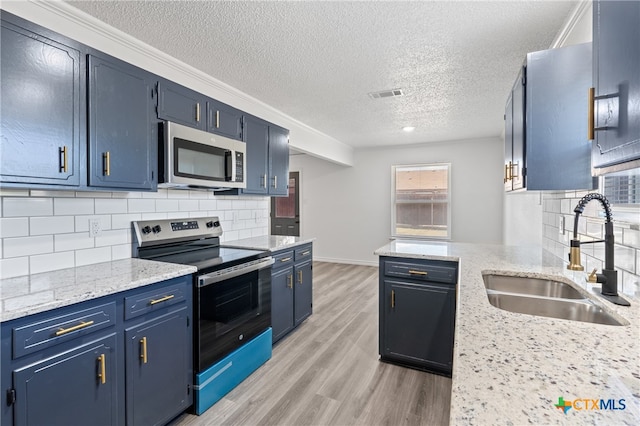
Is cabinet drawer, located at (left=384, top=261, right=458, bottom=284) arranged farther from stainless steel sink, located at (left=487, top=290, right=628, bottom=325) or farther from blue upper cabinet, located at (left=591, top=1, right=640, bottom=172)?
blue upper cabinet, located at (left=591, top=1, right=640, bottom=172)

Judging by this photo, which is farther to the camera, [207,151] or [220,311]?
[207,151]

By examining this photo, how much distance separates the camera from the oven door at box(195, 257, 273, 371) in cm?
197

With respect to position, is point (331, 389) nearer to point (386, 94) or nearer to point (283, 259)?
point (283, 259)

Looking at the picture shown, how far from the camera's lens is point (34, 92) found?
4.89 feet

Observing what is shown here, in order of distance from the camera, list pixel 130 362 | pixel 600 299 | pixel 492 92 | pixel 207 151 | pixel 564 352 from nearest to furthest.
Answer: pixel 564 352 → pixel 600 299 → pixel 130 362 → pixel 207 151 → pixel 492 92

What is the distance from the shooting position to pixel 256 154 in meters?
3.02

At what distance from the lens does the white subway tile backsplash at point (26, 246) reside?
162 centimetres

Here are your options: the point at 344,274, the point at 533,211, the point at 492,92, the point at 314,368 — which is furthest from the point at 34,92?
the point at 344,274

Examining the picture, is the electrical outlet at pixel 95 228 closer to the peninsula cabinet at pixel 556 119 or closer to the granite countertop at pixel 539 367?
the granite countertop at pixel 539 367

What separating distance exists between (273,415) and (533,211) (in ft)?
10.6

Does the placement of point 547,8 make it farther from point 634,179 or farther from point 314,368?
point 314,368

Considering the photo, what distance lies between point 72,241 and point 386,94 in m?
3.00

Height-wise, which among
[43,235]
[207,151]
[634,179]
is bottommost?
[43,235]

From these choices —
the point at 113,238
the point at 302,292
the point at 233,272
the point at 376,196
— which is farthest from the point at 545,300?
the point at 376,196
